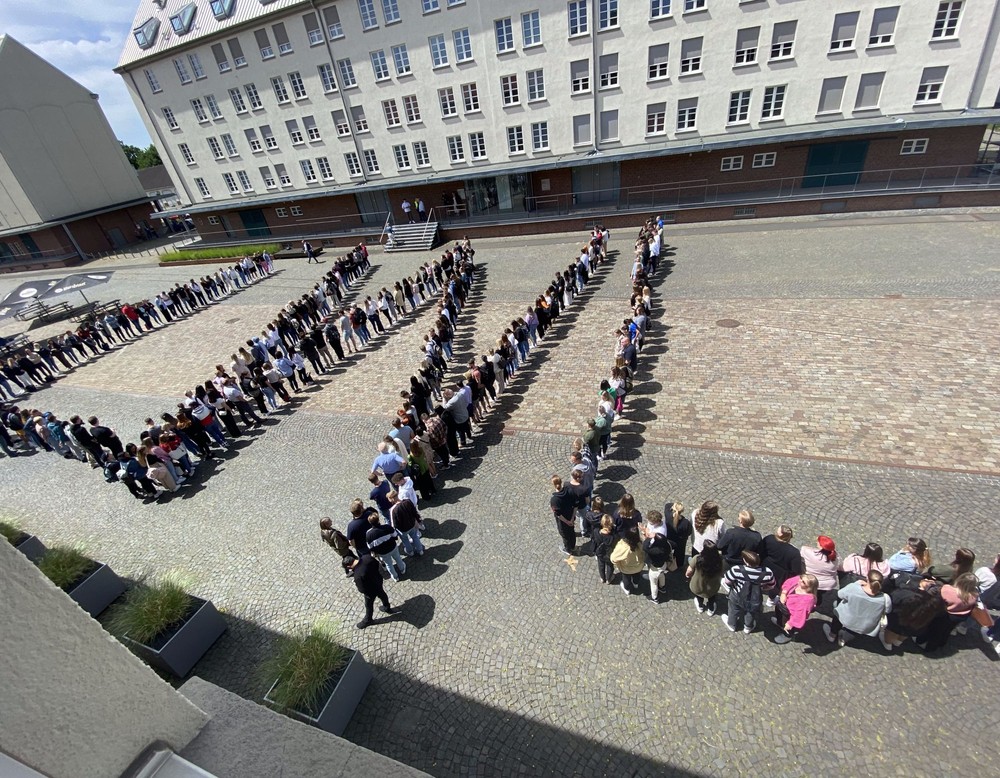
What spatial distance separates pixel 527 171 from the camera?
94.6ft

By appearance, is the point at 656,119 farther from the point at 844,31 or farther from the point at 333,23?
the point at 333,23

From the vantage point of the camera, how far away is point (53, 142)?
142 ft

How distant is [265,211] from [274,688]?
39.2 metres

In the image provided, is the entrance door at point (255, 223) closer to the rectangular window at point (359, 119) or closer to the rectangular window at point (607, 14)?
the rectangular window at point (359, 119)

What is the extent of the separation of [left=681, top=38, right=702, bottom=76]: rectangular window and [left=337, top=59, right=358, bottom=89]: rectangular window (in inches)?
779

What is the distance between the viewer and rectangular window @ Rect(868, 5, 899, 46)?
22578 mm

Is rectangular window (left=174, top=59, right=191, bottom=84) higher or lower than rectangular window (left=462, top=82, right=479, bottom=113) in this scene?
higher

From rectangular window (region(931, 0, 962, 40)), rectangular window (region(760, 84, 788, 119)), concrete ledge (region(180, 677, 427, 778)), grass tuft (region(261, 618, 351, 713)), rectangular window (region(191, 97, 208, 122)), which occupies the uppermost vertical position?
rectangular window (region(191, 97, 208, 122))

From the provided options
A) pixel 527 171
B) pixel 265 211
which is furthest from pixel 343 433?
pixel 265 211

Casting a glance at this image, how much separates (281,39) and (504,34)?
1527cm

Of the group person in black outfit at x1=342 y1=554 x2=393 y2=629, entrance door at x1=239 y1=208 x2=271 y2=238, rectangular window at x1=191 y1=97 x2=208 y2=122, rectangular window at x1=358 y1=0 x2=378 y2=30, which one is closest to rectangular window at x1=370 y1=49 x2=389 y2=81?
rectangular window at x1=358 y1=0 x2=378 y2=30

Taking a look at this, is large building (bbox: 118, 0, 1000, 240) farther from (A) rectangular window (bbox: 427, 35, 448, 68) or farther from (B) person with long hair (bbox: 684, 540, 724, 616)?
(B) person with long hair (bbox: 684, 540, 724, 616)

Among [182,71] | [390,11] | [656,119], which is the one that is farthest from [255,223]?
[656,119]

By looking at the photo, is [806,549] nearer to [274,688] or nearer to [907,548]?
[907,548]
